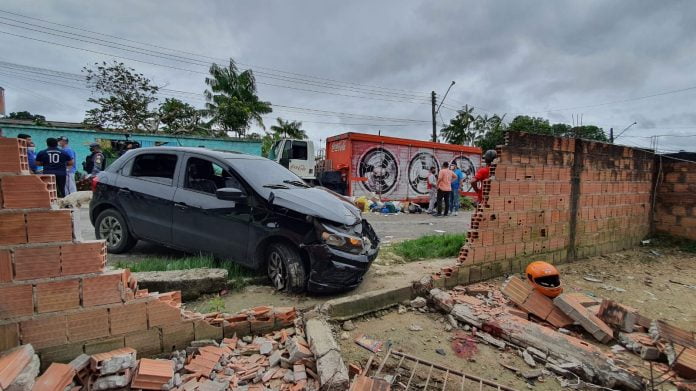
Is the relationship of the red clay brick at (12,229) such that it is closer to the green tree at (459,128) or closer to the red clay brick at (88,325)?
the red clay brick at (88,325)

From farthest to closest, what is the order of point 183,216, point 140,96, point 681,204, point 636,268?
1. point 140,96
2. point 681,204
3. point 636,268
4. point 183,216

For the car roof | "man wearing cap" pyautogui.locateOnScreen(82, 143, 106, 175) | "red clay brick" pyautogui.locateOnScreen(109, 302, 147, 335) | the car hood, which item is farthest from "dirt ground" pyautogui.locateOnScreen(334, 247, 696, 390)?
"man wearing cap" pyautogui.locateOnScreen(82, 143, 106, 175)

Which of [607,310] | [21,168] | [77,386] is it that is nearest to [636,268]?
[607,310]

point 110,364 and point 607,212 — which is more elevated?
point 607,212

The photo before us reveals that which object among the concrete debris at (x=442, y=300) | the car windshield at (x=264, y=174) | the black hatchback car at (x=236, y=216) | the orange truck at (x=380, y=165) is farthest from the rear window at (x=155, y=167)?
the orange truck at (x=380, y=165)

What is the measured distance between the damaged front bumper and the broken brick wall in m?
1.62

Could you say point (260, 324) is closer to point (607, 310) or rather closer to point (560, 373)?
point (560, 373)

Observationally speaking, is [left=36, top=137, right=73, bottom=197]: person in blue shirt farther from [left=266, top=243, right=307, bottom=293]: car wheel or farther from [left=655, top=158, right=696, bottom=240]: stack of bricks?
[left=655, top=158, right=696, bottom=240]: stack of bricks

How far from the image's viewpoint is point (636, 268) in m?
5.98

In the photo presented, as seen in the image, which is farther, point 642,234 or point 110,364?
point 642,234

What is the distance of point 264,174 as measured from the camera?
4.37 meters

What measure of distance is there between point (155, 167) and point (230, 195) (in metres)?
1.47

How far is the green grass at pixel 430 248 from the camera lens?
5727 millimetres

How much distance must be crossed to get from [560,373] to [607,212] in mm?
4794
